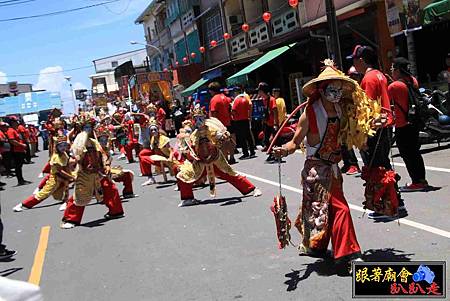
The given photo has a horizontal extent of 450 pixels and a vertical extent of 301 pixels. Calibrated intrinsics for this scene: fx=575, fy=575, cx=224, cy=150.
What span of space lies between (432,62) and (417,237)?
12.5 metres

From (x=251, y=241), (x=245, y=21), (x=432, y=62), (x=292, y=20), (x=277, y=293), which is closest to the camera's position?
(x=277, y=293)

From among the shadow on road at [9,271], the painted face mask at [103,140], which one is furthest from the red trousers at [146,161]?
the shadow on road at [9,271]

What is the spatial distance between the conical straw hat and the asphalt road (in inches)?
61.0

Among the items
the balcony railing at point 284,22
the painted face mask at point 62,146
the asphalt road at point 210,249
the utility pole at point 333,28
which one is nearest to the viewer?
the asphalt road at point 210,249

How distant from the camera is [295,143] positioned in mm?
5062

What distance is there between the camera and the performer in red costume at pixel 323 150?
4.91 m

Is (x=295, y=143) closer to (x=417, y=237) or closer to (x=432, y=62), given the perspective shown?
(x=417, y=237)

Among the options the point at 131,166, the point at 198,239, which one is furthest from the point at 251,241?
the point at 131,166

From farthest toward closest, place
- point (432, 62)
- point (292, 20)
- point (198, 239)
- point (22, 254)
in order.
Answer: point (292, 20) < point (432, 62) < point (22, 254) < point (198, 239)

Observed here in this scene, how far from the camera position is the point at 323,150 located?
5008mm

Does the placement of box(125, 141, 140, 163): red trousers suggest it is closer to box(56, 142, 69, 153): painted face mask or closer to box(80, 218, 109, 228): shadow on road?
box(56, 142, 69, 153): painted face mask

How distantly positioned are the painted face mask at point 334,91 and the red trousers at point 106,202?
5117 millimetres

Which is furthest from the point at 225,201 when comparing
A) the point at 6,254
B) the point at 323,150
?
the point at 323,150

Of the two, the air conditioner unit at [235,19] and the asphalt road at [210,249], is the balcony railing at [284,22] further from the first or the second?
the asphalt road at [210,249]
